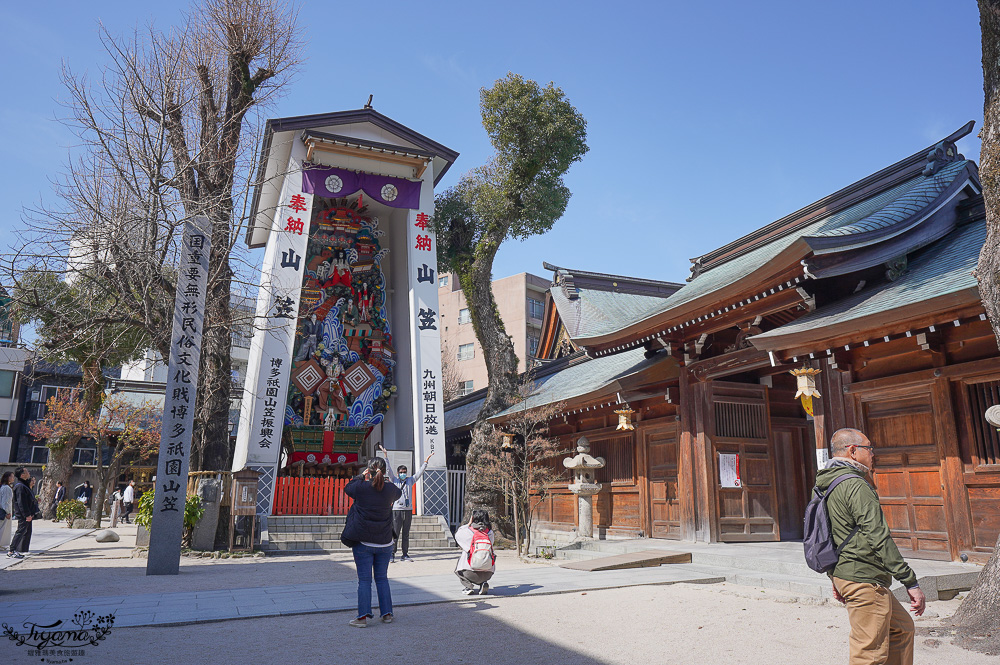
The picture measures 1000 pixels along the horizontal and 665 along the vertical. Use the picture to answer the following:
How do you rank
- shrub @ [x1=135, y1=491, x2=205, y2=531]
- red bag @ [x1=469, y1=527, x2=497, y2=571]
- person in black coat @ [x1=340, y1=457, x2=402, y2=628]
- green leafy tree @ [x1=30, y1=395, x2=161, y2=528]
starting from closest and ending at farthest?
person in black coat @ [x1=340, y1=457, x2=402, y2=628] < red bag @ [x1=469, y1=527, x2=497, y2=571] < shrub @ [x1=135, y1=491, x2=205, y2=531] < green leafy tree @ [x1=30, y1=395, x2=161, y2=528]

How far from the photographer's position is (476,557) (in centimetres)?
694

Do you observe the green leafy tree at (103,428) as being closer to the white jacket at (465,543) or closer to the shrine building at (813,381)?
the shrine building at (813,381)

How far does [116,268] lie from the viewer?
11406mm

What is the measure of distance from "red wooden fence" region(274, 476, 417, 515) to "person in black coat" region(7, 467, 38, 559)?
466 centimetres

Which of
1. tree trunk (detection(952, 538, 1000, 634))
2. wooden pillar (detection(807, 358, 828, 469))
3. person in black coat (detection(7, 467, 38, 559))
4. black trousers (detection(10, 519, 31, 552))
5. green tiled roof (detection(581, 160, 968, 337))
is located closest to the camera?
tree trunk (detection(952, 538, 1000, 634))

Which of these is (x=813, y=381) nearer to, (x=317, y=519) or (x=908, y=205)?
(x=908, y=205)

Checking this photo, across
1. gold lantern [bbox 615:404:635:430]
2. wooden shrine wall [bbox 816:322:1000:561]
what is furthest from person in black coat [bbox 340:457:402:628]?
gold lantern [bbox 615:404:635:430]

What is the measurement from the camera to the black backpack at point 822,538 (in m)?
3.32

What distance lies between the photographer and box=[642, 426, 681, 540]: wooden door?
39.4ft

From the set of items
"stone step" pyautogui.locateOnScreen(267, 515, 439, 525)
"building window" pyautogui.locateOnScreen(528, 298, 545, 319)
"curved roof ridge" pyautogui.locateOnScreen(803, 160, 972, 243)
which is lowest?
"stone step" pyautogui.locateOnScreen(267, 515, 439, 525)

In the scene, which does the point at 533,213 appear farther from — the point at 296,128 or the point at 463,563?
the point at 463,563

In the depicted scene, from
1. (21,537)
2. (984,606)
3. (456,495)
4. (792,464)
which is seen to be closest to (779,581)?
(984,606)

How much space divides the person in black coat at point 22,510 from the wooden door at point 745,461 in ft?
37.5

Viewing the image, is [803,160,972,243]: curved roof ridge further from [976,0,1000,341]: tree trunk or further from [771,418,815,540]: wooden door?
[771,418,815,540]: wooden door
